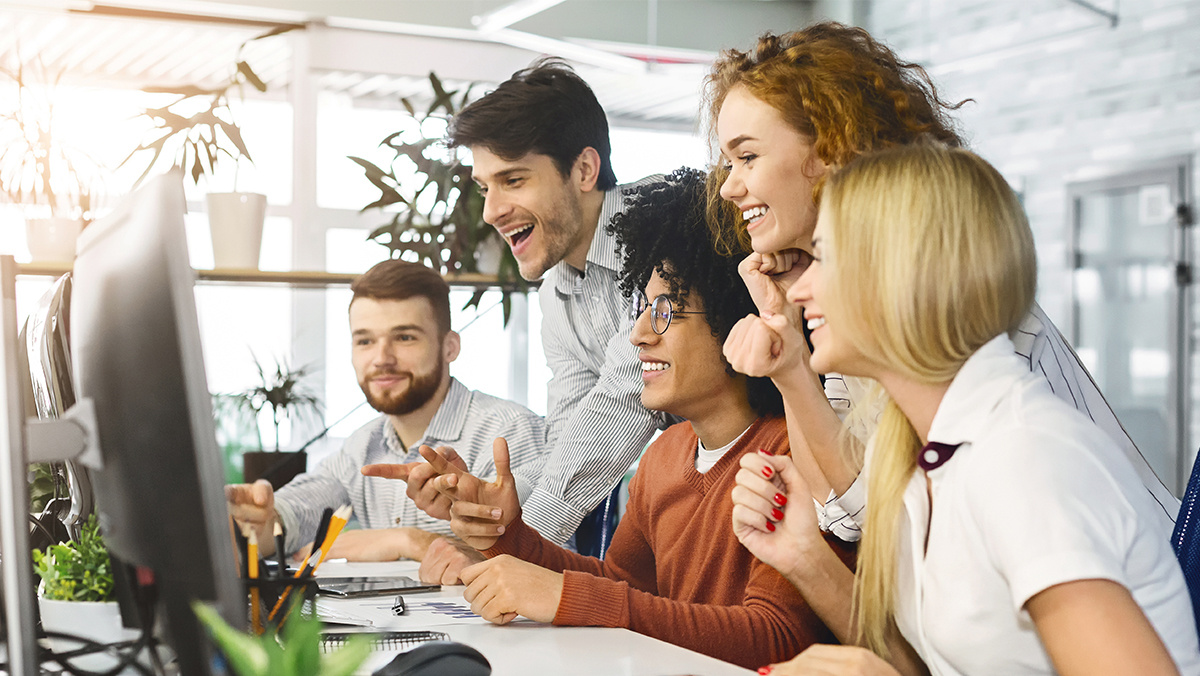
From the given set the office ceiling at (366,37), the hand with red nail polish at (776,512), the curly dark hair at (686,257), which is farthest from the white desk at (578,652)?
the office ceiling at (366,37)

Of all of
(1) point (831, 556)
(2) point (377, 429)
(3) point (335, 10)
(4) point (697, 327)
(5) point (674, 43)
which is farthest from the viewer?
(5) point (674, 43)

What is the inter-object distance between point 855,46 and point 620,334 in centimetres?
69

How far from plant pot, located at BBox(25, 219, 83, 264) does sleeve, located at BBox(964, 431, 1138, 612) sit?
2.78 metres

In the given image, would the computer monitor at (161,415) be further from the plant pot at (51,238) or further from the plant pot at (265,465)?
the plant pot at (51,238)

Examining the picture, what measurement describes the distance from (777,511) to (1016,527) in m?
0.38

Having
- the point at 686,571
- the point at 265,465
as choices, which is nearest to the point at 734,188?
the point at 686,571

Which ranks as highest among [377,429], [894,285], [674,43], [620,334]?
[674,43]

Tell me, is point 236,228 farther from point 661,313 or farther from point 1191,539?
point 1191,539

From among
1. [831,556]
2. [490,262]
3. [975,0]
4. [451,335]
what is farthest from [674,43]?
[831,556]

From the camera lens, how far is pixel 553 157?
2430 mm

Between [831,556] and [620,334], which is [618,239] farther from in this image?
[831,556]

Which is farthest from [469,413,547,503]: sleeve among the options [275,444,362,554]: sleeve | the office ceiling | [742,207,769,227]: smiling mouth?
the office ceiling

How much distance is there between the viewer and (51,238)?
298cm

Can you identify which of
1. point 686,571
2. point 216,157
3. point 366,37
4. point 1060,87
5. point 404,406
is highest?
point 366,37
